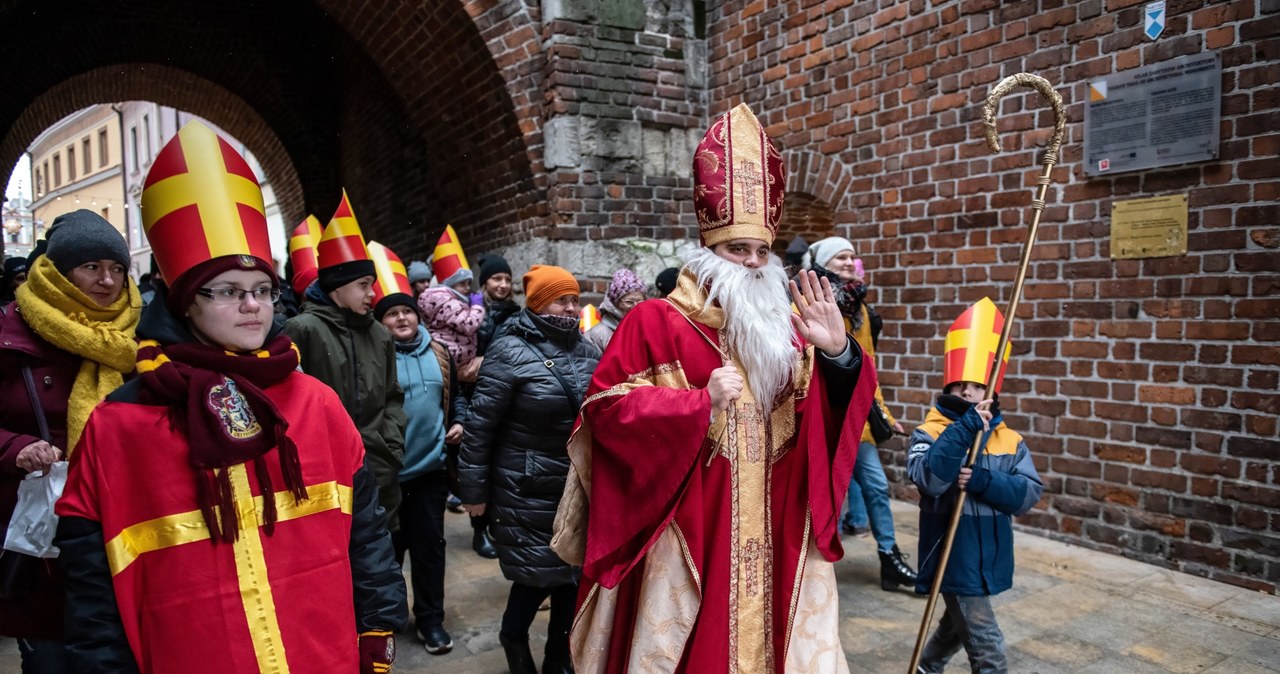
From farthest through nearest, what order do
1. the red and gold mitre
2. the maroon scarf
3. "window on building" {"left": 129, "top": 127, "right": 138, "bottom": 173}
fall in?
"window on building" {"left": 129, "top": 127, "right": 138, "bottom": 173} < the red and gold mitre < the maroon scarf

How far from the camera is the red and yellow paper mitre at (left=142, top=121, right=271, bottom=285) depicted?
1666 mm

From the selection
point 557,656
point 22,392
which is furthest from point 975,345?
point 22,392

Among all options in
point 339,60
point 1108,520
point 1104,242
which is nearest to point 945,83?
point 1104,242

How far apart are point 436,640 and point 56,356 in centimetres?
190

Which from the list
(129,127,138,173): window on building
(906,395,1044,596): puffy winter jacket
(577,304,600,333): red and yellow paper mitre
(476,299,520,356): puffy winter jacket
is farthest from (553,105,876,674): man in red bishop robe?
(129,127,138,173): window on building

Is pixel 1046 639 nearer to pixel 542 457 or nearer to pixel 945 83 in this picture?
pixel 542 457

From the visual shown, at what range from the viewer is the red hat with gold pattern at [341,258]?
10.9 feet

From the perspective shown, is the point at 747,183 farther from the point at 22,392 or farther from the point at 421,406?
the point at 22,392

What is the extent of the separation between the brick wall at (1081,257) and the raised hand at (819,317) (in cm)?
308

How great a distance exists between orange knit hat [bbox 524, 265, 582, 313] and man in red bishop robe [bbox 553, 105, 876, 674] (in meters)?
1.05

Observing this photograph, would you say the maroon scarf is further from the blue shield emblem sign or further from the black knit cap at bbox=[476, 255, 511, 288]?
the blue shield emblem sign

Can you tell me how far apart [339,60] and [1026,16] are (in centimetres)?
868

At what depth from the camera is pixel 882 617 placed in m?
4.00

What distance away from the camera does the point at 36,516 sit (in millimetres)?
2373
